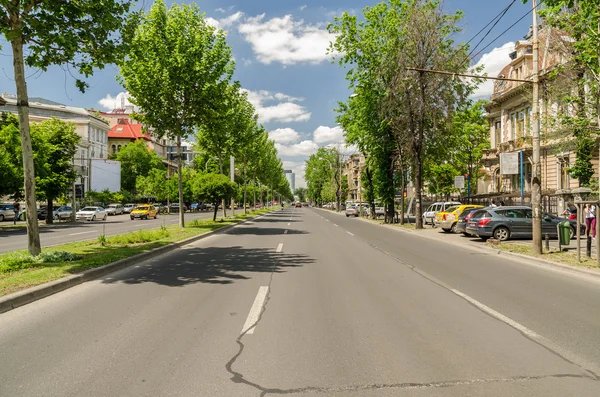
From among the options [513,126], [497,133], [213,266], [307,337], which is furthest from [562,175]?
[307,337]

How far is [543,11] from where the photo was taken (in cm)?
1232

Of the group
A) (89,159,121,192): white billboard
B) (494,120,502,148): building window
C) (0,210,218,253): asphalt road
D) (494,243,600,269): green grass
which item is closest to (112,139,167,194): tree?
(89,159,121,192): white billboard

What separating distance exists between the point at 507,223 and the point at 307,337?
16163mm

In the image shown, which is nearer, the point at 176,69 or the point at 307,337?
the point at 307,337

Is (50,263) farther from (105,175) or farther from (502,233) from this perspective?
(105,175)

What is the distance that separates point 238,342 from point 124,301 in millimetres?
3004

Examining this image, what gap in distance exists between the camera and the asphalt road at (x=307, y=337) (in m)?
3.93

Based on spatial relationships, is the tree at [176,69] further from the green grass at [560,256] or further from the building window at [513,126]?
the building window at [513,126]

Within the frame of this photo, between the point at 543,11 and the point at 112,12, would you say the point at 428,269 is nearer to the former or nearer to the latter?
the point at 543,11

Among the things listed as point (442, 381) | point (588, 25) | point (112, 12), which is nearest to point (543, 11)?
point (588, 25)

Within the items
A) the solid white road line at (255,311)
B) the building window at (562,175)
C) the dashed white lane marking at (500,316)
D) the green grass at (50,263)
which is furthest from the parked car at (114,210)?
the dashed white lane marking at (500,316)

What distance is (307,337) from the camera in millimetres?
5230

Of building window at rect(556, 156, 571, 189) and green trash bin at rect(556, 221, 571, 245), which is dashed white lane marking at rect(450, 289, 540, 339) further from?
building window at rect(556, 156, 571, 189)

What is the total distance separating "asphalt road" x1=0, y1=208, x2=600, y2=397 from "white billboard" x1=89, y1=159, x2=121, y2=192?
59352 mm
